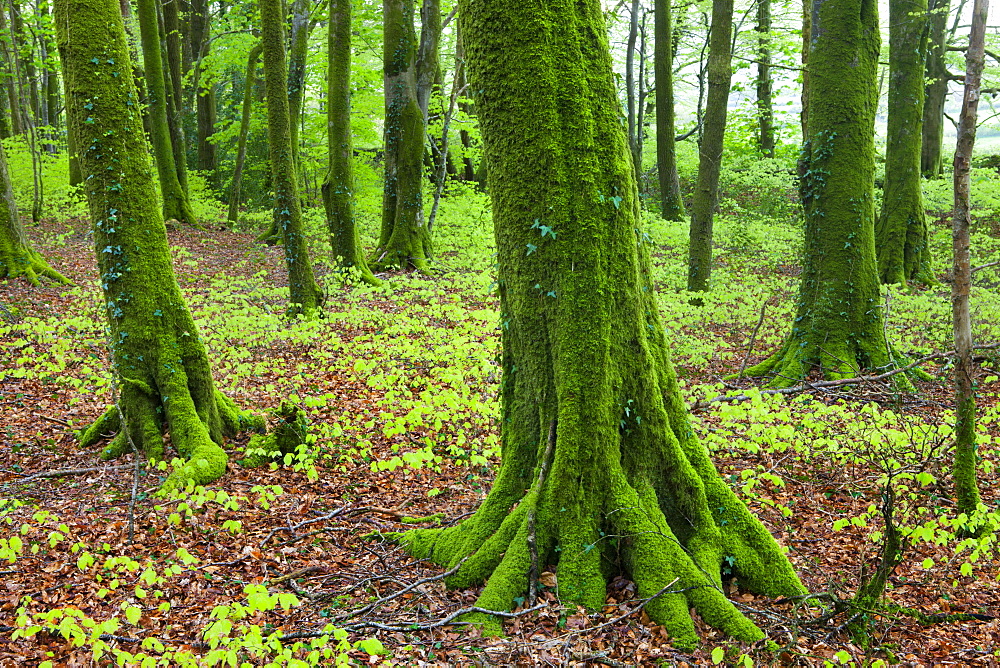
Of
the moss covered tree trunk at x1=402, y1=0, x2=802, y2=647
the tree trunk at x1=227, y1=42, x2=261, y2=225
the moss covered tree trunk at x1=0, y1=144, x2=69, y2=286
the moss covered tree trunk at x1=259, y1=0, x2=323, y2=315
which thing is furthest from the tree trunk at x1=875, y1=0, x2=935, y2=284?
the moss covered tree trunk at x1=0, y1=144, x2=69, y2=286

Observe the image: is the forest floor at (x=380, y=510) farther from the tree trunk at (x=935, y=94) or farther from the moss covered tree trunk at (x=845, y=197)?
the tree trunk at (x=935, y=94)

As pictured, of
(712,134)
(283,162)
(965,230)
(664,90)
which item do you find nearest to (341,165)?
(283,162)

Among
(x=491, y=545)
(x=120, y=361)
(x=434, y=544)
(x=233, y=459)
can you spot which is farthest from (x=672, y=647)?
(x=120, y=361)

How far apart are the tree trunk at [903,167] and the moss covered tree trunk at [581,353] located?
460 inches

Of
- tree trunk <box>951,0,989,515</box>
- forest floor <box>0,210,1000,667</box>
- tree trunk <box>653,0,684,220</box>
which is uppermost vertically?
tree trunk <box>653,0,684,220</box>

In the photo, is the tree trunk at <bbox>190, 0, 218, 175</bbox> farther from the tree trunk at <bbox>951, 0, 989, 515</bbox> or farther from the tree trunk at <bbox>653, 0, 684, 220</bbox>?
the tree trunk at <bbox>951, 0, 989, 515</bbox>

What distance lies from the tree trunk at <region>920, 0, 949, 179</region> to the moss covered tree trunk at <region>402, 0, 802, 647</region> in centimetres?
1683

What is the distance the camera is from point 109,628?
3.12 m

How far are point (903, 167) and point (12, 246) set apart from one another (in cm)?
1683

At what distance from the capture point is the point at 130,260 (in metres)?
5.92

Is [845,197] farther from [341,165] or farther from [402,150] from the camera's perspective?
[402,150]

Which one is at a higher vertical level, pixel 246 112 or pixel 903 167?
pixel 246 112

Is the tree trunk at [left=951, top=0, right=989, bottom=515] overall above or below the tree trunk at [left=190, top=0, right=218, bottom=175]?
below

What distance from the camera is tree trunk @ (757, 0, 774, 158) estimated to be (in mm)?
23592
